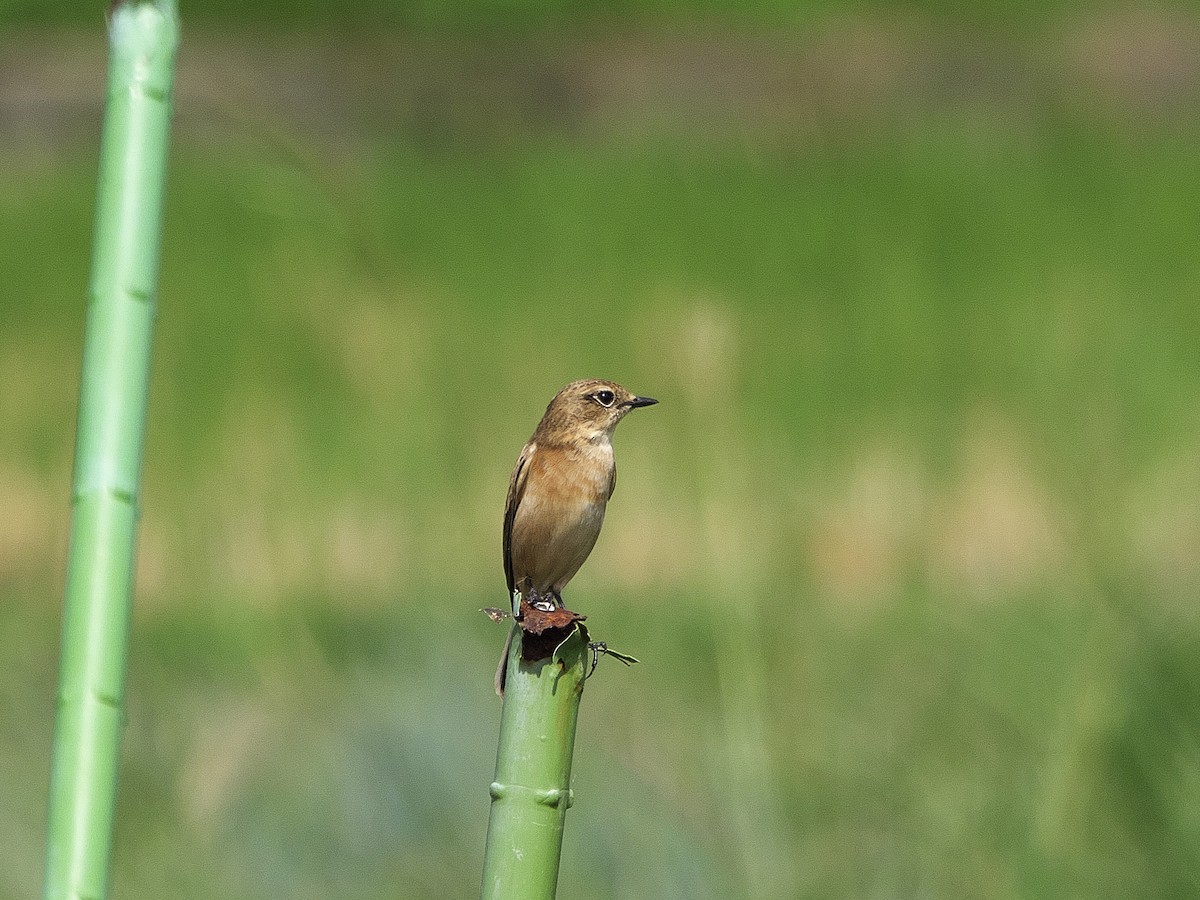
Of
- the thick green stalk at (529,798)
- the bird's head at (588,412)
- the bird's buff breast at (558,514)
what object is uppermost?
the bird's head at (588,412)

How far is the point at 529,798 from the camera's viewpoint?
2.52 feet

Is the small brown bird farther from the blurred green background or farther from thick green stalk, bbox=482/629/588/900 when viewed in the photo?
thick green stalk, bbox=482/629/588/900

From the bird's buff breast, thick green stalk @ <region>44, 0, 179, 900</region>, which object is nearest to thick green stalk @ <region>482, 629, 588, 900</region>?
thick green stalk @ <region>44, 0, 179, 900</region>

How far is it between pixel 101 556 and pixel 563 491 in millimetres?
Answer: 1628

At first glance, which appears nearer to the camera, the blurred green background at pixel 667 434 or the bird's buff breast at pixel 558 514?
the bird's buff breast at pixel 558 514

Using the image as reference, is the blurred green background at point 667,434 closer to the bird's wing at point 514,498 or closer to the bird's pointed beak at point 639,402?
the bird's pointed beak at point 639,402

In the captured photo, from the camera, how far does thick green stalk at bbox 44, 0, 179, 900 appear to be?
2.10 ft

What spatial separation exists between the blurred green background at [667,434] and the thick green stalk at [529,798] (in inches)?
8.3

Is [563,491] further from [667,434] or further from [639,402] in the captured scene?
[667,434]

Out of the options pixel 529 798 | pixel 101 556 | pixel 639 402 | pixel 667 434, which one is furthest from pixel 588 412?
pixel 667 434

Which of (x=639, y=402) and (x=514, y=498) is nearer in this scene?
(x=639, y=402)

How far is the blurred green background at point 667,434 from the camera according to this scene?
2510 millimetres

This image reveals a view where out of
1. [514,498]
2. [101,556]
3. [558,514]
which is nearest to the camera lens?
[101,556]

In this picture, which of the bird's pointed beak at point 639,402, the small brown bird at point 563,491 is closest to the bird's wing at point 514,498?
the small brown bird at point 563,491
